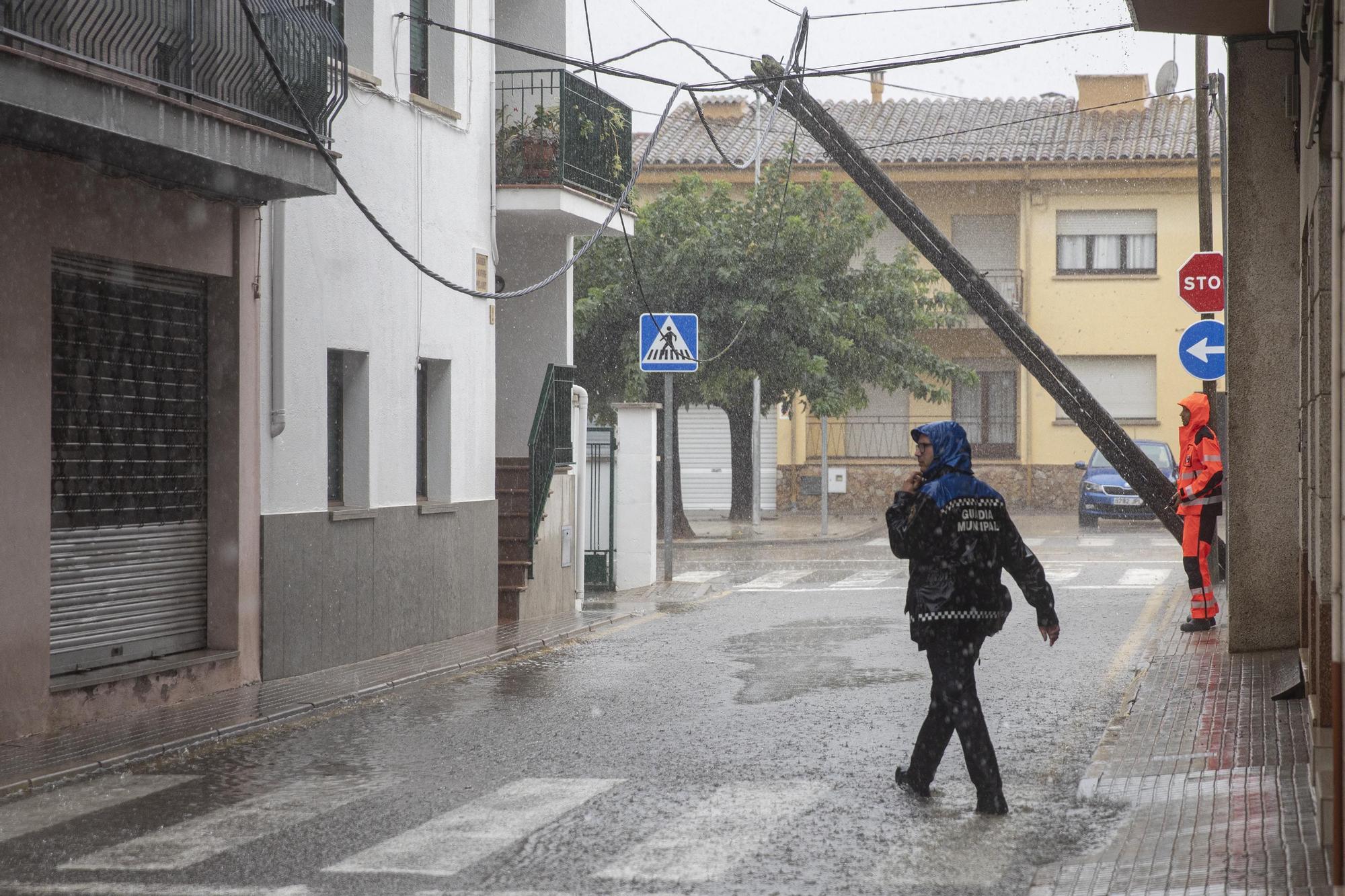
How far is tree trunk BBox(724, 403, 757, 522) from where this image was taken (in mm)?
32000

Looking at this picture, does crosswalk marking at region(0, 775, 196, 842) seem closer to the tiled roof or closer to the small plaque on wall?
the small plaque on wall

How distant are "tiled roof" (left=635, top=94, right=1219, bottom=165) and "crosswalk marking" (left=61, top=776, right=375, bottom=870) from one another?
31511 mm

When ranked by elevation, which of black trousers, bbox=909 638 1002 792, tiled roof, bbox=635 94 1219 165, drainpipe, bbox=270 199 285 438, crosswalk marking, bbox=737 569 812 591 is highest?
tiled roof, bbox=635 94 1219 165

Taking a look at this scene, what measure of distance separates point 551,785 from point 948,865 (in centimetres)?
223

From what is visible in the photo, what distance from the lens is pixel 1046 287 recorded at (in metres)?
39.0

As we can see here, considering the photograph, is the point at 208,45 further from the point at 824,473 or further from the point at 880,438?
the point at 880,438

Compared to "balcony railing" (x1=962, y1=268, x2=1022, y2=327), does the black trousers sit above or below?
below

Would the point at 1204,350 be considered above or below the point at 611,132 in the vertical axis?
below

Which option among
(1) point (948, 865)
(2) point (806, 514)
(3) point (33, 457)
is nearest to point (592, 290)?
(2) point (806, 514)

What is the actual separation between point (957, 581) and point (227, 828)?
10.5ft

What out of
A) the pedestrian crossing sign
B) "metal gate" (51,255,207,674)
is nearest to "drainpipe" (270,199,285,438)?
"metal gate" (51,255,207,674)

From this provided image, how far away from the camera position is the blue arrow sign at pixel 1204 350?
16.2 metres

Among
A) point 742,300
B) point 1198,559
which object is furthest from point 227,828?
point 742,300

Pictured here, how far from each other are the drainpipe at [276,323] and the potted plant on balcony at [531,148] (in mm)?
4838
